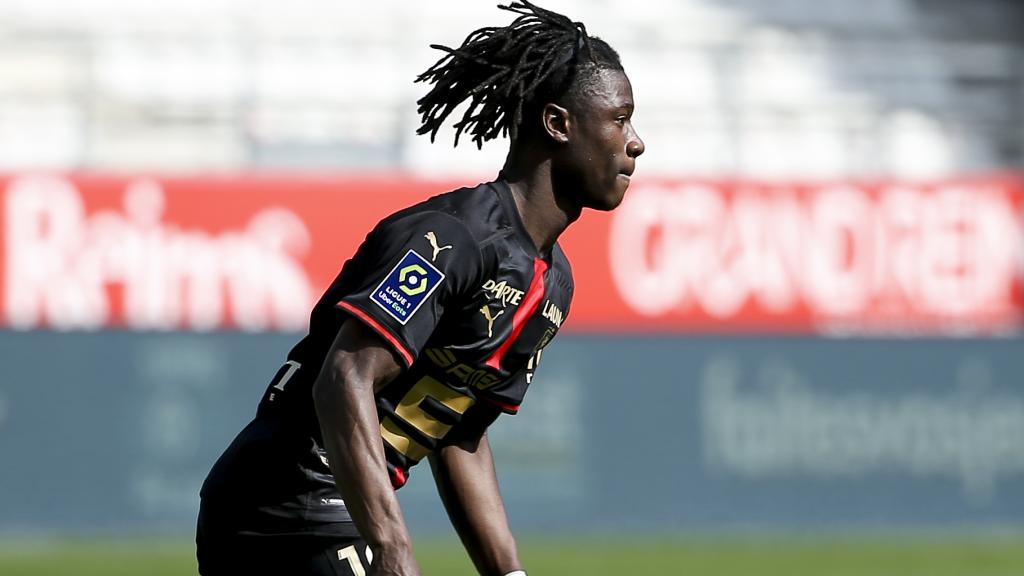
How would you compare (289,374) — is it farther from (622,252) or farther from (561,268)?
(622,252)

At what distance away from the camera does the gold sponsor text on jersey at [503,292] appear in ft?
13.9

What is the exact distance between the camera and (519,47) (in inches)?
177

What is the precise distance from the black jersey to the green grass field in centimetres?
843

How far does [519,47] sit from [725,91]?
16819 mm

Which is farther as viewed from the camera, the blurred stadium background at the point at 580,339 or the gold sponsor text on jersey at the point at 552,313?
the blurred stadium background at the point at 580,339

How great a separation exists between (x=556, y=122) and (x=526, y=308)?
0.48 m

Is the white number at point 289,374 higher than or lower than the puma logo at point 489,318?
lower

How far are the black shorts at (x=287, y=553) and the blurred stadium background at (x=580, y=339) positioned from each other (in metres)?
8.83

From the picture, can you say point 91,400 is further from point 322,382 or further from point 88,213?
point 322,382

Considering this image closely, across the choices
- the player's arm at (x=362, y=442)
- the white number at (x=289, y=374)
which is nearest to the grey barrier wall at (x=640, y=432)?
the white number at (x=289, y=374)

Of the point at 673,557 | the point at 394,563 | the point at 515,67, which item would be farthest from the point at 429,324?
the point at 673,557

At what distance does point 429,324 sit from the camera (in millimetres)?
4039

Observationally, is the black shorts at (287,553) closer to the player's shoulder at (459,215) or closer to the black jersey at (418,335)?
the black jersey at (418,335)

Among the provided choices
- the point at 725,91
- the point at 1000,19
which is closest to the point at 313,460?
the point at 725,91
